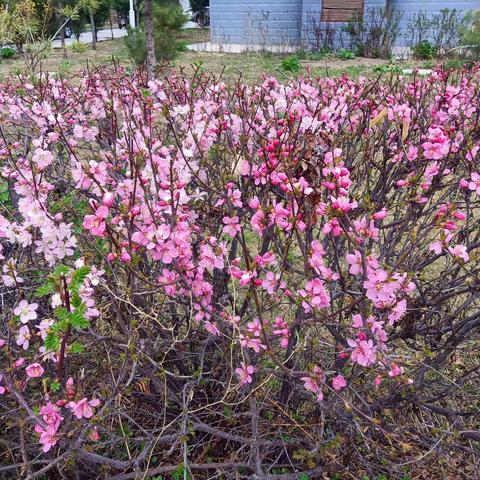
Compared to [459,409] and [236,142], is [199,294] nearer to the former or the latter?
[236,142]

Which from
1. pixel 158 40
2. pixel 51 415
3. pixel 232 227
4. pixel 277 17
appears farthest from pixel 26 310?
pixel 277 17

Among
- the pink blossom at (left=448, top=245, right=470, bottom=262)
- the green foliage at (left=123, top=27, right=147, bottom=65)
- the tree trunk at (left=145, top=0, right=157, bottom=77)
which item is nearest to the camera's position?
the pink blossom at (left=448, top=245, right=470, bottom=262)

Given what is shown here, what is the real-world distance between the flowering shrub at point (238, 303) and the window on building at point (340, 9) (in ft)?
51.8

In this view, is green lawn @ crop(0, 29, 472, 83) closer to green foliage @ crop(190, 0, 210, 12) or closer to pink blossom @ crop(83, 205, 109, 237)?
pink blossom @ crop(83, 205, 109, 237)

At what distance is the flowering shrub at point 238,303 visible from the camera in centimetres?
172

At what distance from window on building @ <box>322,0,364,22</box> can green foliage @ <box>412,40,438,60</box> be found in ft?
8.78

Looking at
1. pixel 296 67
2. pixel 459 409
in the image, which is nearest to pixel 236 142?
pixel 459 409

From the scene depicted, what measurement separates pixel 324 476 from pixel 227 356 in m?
0.65

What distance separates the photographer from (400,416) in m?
2.46

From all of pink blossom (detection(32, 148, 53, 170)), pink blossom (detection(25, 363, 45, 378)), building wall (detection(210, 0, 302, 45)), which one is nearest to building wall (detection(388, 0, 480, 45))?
building wall (detection(210, 0, 302, 45))

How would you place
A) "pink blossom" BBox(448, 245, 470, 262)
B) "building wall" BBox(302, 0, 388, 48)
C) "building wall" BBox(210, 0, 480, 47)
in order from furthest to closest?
1. "building wall" BBox(302, 0, 388, 48)
2. "building wall" BBox(210, 0, 480, 47)
3. "pink blossom" BBox(448, 245, 470, 262)

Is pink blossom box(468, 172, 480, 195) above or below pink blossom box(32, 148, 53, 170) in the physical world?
below

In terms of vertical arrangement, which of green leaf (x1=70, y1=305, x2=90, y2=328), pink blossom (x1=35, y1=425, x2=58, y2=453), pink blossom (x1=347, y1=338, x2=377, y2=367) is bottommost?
pink blossom (x1=35, y1=425, x2=58, y2=453)

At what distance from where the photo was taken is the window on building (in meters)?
17.3
